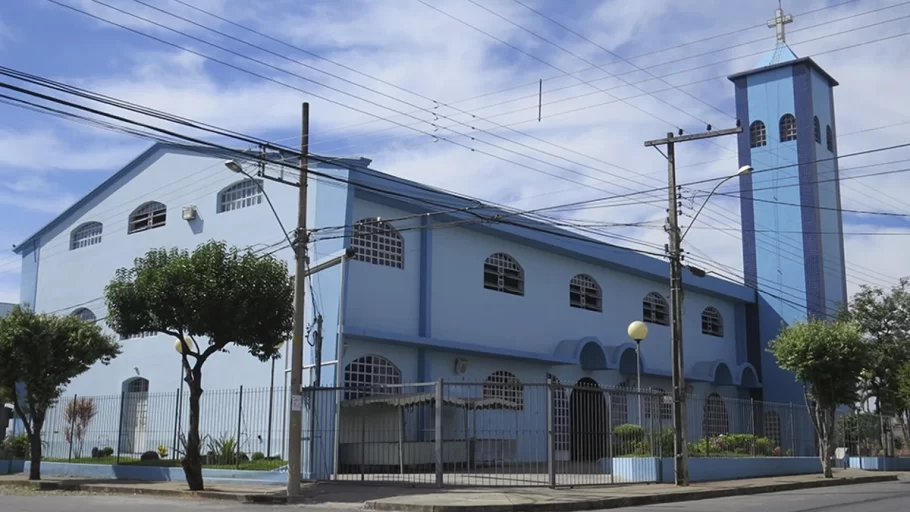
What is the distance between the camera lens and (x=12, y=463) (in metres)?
28.2

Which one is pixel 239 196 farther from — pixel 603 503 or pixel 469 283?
pixel 603 503

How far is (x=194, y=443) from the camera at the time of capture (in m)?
19.3

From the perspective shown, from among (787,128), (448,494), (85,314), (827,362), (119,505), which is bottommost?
(119,505)

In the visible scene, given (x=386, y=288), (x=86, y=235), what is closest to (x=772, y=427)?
(x=386, y=288)

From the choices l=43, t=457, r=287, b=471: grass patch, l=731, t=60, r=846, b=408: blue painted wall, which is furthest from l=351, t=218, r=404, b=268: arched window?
l=731, t=60, r=846, b=408: blue painted wall

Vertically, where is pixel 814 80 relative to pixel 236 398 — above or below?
above

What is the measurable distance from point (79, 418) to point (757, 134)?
29.9 meters

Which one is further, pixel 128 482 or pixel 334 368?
pixel 334 368

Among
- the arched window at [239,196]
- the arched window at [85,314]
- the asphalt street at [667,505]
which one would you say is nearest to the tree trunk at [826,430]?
the asphalt street at [667,505]

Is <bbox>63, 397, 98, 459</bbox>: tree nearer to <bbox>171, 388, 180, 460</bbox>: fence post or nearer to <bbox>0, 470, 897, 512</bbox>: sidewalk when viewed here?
<bbox>171, 388, 180, 460</bbox>: fence post

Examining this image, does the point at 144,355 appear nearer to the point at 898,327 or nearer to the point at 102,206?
the point at 102,206

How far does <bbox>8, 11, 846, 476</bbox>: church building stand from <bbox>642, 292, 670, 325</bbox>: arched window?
Result: 8 centimetres

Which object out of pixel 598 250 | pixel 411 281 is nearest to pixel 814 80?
pixel 598 250

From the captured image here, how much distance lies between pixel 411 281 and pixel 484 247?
361cm
